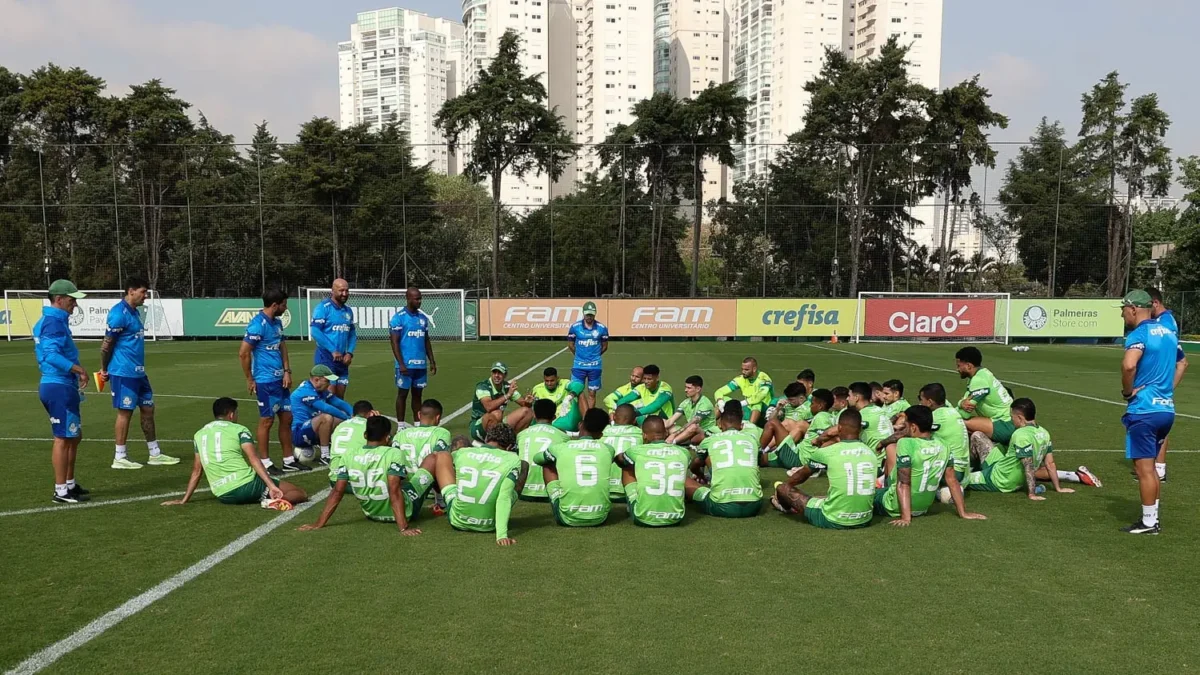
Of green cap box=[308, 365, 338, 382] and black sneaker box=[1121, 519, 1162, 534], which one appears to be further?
green cap box=[308, 365, 338, 382]

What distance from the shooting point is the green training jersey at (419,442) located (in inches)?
266

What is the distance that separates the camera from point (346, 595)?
16.4 ft

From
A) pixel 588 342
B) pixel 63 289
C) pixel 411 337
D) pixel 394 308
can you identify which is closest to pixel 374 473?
pixel 63 289

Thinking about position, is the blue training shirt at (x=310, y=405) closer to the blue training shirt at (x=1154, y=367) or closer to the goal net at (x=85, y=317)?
the blue training shirt at (x=1154, y=367)

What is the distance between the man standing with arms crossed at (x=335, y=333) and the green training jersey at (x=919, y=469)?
6.52 meters

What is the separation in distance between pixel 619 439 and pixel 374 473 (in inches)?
87.8

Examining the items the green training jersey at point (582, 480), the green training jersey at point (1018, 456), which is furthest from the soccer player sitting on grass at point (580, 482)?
the green training jersey at point (1018, 456)

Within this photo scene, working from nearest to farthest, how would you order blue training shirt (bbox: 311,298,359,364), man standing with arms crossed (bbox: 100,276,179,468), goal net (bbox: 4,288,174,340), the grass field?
the grass field
man standing with arms crossed (bbox: 100,276,179,468)
blue training shirt (bbox: 311,298,359,364)
goal net (bbox: 4,288,174,340)

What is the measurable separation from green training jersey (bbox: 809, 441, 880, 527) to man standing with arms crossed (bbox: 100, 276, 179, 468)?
7499mm

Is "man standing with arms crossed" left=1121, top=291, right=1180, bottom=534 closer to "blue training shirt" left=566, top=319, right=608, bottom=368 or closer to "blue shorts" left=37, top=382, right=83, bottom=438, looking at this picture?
"blue training shirt" left=566, top=319, right=608, bottom=368

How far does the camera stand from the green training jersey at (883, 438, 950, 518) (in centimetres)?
676

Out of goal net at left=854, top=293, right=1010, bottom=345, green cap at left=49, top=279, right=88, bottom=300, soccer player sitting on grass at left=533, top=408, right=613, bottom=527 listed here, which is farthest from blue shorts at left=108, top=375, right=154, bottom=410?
goal net at left=854, top=293, right=1010, bottom=345

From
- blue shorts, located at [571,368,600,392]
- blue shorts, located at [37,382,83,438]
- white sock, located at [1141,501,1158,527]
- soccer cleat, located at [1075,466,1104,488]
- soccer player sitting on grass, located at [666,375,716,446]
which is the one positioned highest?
blue shorts, located at [37,382,83,438]

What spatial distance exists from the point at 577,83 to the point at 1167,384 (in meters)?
144
